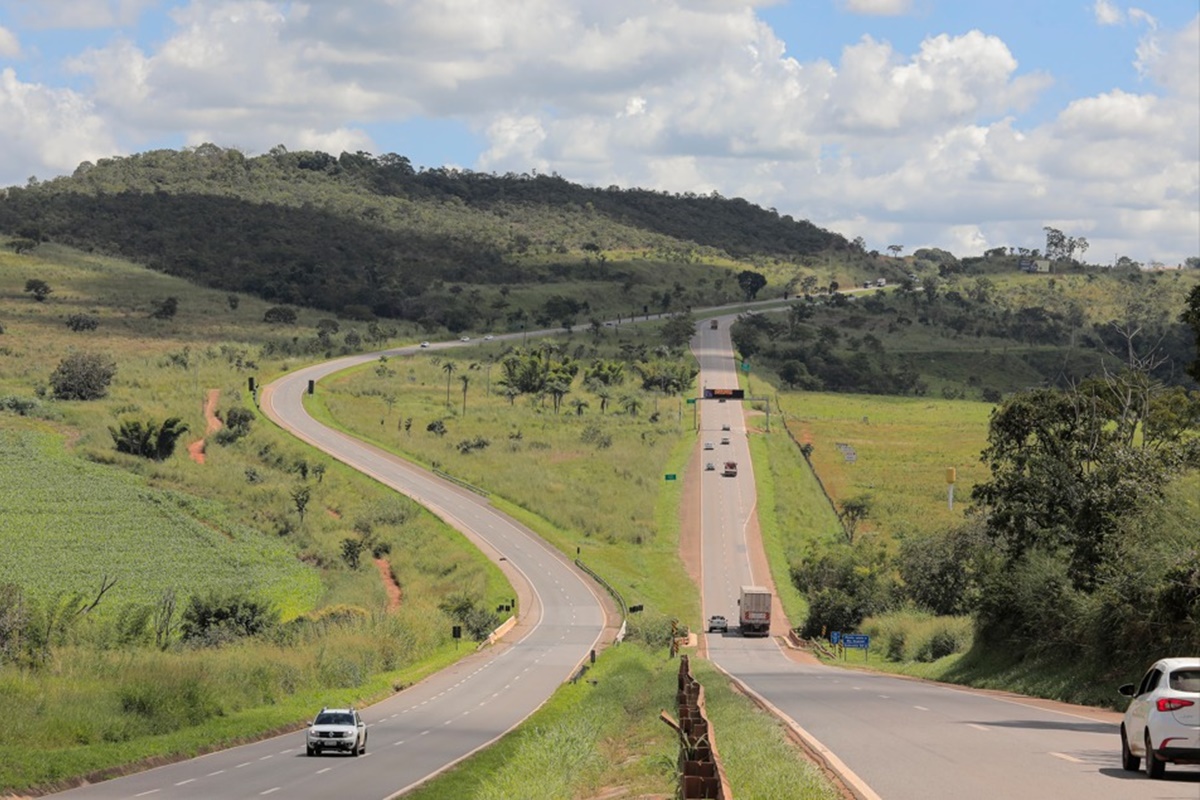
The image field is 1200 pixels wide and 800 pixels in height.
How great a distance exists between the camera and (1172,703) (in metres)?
19.4

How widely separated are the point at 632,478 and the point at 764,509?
480 inches

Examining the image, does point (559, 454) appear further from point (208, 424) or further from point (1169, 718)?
point (1169, 718)

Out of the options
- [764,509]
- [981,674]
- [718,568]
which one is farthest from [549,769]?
[764,509]

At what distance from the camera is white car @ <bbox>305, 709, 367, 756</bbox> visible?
37.8m

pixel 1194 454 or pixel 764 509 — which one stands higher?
pixel 1194 454

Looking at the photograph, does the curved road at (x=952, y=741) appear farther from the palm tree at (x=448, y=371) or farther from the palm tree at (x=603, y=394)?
the palm tree at (x=603, y=394)

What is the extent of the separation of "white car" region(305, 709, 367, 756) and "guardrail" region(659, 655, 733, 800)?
14.9 meters

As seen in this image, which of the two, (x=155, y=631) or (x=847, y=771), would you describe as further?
(x=155, y=631)

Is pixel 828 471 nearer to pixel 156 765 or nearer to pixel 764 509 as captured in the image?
pixel 764 509

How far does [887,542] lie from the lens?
341 ft

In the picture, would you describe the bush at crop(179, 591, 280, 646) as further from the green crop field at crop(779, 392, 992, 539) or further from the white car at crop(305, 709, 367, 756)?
the green crop field at crop(779, 392, 992, 539)

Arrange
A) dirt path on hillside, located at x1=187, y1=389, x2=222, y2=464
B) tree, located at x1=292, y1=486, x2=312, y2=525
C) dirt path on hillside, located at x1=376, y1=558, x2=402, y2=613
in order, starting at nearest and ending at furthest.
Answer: dirt path on hillside, located at x1=376, y1=558, x2=402, y2=613 < tree, located at x1=292, y1=486, x2=312, y2=525 < dirt path on hillside, located at x1=187, y1=389, x2=222, y2=464

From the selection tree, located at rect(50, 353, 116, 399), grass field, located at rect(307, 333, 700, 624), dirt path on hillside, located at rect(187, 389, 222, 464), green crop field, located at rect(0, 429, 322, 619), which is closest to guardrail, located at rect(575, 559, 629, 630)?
grass field, located at rect(307, 333, 700, 624)

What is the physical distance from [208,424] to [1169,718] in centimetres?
11656
